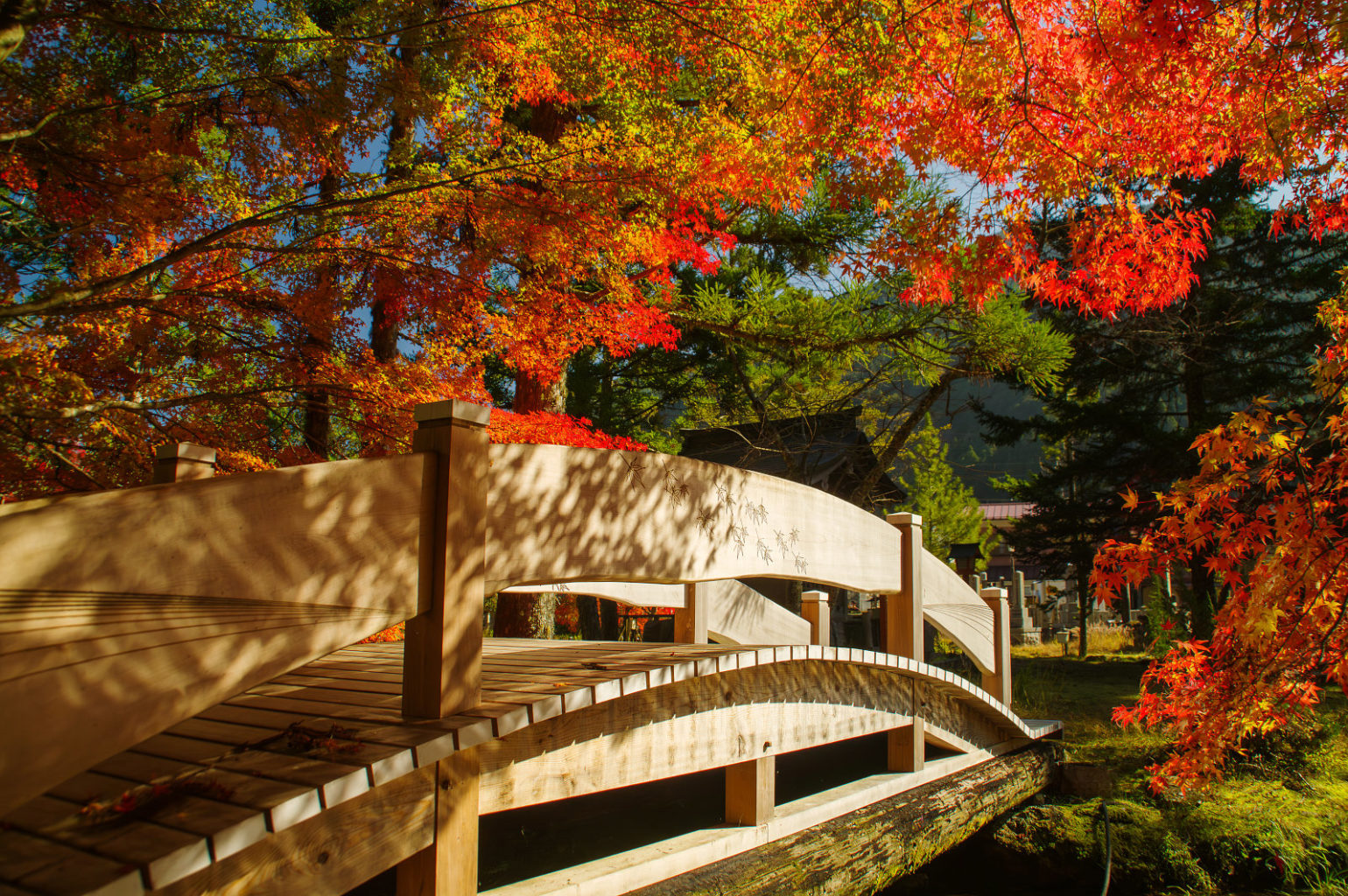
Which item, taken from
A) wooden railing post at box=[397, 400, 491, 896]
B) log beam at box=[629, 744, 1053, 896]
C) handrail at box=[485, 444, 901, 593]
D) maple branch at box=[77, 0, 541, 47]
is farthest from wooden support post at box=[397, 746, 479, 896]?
maple branch at box=[77, 0, 541, 47]

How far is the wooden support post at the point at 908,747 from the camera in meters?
4.82

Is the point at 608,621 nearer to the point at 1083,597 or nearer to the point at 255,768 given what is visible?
the point at 1083,597

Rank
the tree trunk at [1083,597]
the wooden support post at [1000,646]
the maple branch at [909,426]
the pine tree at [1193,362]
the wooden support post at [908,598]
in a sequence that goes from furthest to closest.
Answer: the tree trunk at [1083,597]
the pine tree at [1193,362]
the maple branch at [909,426]
the wooden support post at [1000,646]
the wooden support post at [908,598]

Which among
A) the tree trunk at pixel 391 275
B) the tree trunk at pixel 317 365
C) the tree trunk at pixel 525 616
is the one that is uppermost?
the tree trunk at pixel 391 275

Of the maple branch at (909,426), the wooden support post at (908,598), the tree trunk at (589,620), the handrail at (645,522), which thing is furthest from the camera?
the tree trunk at (589,620)

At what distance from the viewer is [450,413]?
2.05 meters

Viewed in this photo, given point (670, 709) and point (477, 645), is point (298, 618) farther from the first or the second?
point (670, 709)

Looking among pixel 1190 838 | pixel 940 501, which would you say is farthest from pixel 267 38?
pixel 940 501

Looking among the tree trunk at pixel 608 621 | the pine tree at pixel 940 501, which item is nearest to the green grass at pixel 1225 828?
the tree trunk at pixel 608 621

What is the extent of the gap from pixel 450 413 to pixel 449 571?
42cm

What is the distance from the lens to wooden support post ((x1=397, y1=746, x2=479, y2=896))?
207 centimetres

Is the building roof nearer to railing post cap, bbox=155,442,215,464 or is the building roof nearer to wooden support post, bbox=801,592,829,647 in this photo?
wooden support post, bbox=801,592,829,647

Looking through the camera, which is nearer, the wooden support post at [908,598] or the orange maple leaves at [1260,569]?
the orange maple leaves at [1260,569]

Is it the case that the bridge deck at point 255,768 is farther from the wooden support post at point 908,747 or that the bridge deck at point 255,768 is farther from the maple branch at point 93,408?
the maple branch at point 93,408
